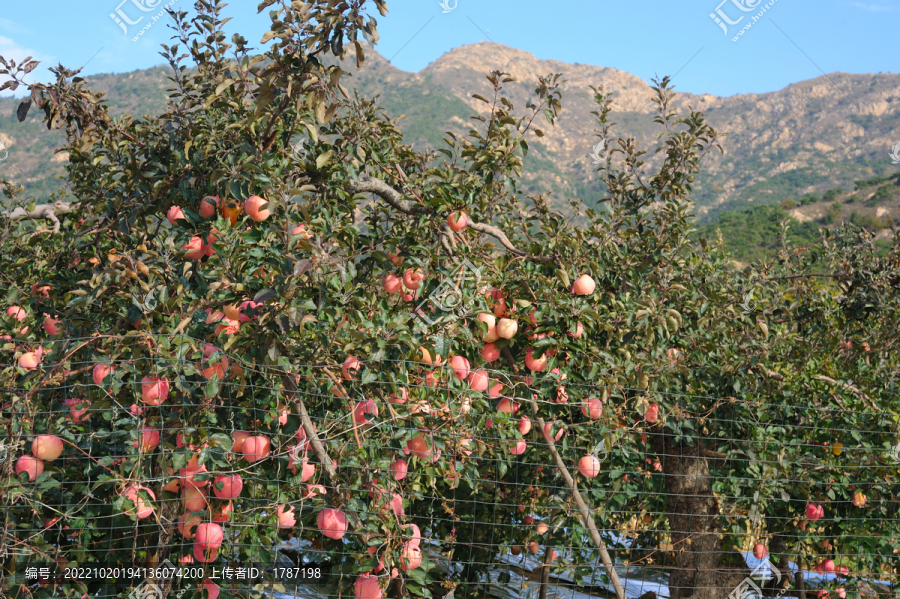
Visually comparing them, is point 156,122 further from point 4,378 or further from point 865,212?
point 865,212

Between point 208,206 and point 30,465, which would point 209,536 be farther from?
point 208,206

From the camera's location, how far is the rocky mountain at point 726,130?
2014 inches

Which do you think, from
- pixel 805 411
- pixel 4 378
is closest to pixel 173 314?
pixel 4 378

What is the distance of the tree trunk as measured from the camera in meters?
2.80

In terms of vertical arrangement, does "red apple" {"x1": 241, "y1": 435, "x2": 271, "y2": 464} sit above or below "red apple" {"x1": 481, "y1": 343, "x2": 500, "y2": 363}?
below

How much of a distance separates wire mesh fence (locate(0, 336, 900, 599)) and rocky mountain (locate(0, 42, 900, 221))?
131ft

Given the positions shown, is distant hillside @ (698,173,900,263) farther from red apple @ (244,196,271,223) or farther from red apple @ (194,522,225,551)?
red apple @ (194,522,225,551)

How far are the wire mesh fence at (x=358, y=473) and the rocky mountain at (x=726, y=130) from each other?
3991 centimetres

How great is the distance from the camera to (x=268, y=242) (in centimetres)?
184

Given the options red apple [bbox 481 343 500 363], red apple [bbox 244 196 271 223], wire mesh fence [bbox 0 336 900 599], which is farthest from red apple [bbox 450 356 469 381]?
red apple [bbox 244 196 271 223]

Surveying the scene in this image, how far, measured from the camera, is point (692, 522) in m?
2.85

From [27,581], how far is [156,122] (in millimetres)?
1725

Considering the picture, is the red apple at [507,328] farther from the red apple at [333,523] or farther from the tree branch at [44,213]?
the tree branch at [44,213]

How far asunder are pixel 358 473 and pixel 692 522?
1816 millimetres
